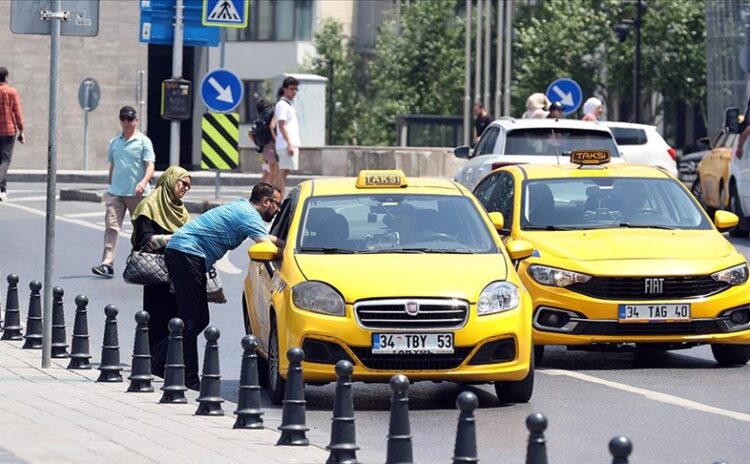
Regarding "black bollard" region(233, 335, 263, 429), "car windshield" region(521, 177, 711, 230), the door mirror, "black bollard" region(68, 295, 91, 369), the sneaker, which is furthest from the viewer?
the door mirror

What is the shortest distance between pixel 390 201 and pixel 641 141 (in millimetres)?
22328

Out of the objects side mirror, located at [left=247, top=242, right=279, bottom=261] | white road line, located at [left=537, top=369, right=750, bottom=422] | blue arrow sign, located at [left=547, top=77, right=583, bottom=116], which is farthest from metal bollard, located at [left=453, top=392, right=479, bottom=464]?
blue arrow sign, located at [left=547, top=77, right=583, bottom=116]

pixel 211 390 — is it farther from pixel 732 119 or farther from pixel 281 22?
pixel 281 22

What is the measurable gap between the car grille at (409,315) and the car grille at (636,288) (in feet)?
7.55

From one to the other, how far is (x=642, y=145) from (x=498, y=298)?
911 inches

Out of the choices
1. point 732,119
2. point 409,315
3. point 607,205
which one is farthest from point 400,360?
point 732,119

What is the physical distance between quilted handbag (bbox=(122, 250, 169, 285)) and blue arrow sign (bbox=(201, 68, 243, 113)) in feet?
55.7

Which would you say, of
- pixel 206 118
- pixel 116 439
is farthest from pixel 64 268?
pixel 116 439

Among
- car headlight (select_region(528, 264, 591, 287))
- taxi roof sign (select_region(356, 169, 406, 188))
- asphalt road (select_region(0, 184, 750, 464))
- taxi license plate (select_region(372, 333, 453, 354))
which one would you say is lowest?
asphalt road (select_region(0, 184, 750, 464))

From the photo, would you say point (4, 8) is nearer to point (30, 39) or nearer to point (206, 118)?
point (30, 39)

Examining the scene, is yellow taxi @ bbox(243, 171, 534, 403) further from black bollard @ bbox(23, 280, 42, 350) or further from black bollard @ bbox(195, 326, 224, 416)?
black bollard @ bbox(23, 280, 42, 350)

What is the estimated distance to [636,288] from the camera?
14.1 metres

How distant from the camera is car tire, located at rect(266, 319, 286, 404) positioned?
12258mm

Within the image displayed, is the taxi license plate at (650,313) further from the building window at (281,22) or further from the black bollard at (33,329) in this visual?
the building window at (281,22)
